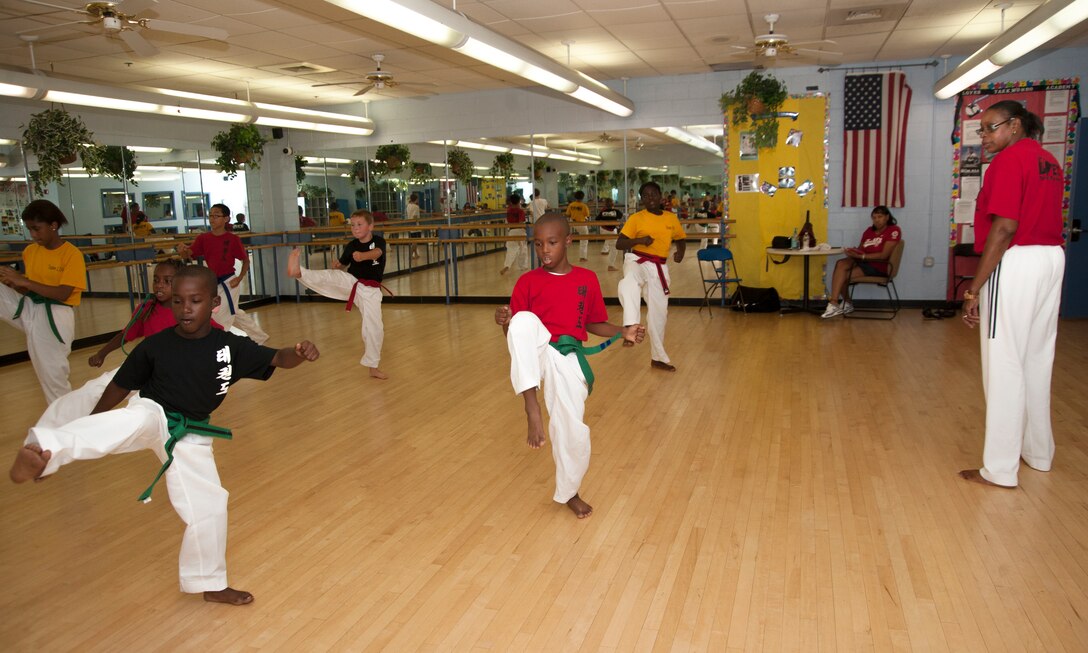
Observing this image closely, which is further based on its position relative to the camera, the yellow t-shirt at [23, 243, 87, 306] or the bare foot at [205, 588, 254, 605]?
the yellow t-shirt at [23, 243, 87, 306]

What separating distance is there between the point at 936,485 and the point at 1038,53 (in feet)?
23.7

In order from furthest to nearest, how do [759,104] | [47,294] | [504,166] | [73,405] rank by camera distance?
1. [504,166]
2. [759,104]
3. [47,294]
4. [73,405]

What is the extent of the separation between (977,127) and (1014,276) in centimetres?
659

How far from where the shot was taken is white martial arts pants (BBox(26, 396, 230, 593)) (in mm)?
2393

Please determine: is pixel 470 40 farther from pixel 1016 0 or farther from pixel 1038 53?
pixel 1038 53

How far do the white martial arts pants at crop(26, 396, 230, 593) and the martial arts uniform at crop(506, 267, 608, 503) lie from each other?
1.28 metres

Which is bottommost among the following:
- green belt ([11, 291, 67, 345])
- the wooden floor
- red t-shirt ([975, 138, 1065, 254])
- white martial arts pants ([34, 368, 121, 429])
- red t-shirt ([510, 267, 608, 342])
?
the wooden floor

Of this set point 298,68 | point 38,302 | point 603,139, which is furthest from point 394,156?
point 38,302

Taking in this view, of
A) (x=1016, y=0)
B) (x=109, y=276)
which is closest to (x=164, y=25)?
(x=1016, y=0)

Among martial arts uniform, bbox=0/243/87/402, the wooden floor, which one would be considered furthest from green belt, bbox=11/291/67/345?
the wooden floor

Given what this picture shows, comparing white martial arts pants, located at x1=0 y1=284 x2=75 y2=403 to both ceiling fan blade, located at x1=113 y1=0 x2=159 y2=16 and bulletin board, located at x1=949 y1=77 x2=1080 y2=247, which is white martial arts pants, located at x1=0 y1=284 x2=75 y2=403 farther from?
bulletin board, located at x1=949 y1=77 x2=1080 y2=247

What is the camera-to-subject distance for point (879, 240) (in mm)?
8930

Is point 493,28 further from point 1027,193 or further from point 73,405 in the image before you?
point 73,405

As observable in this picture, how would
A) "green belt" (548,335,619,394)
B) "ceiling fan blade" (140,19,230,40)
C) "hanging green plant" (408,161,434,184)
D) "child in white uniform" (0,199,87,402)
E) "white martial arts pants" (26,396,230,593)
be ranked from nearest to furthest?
1. "white martial arts pants" (26,396,230,593)
2. "green belt" (548,335,619,394)
3. "child in white uniform" (0,199,87,402)
4. "ceiling fan blade" (140,19,230,40)
5. "hanging green plant" (408,161,434,184)
